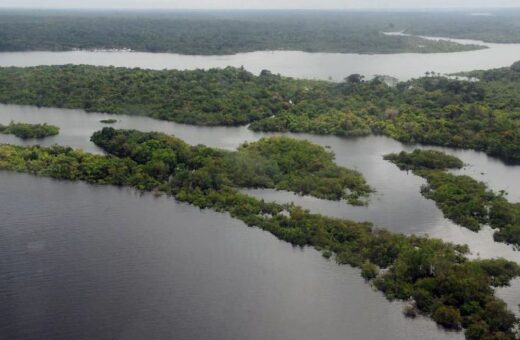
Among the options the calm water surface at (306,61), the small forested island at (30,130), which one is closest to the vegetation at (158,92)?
the small forested island at (30,130)

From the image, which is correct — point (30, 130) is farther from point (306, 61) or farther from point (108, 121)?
point (306, 61)

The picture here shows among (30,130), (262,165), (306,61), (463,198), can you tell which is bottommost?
(463,198)

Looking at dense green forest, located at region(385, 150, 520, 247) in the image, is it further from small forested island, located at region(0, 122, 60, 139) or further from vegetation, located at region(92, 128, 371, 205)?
small forested island, located at region(0, 122, 60, 139)

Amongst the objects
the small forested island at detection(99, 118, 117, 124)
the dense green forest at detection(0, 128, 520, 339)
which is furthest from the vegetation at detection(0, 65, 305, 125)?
the dense green forest at detection(0, 128, 520, 339)

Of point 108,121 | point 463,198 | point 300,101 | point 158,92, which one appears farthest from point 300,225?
point 158,92

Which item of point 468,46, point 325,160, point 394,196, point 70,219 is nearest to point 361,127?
point 325,160

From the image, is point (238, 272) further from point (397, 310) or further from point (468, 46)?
point (468, 46)
